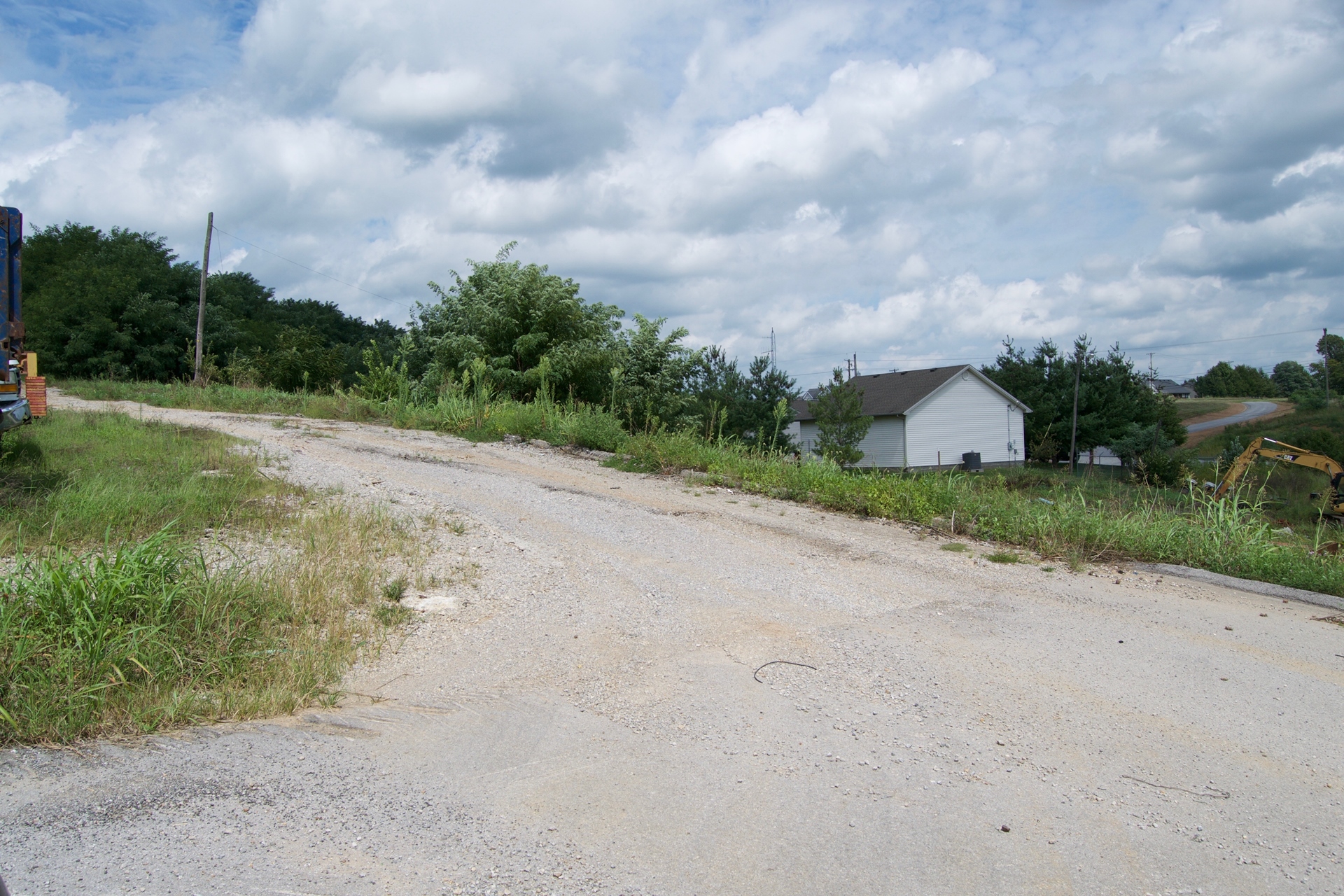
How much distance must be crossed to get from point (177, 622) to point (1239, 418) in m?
88.0

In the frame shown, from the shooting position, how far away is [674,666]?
4.68 metres

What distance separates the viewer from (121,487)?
7.11 m

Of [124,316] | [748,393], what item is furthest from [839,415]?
[124,316]

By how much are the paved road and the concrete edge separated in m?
69.3

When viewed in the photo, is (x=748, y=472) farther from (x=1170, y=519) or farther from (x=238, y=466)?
(x=238, y=466)

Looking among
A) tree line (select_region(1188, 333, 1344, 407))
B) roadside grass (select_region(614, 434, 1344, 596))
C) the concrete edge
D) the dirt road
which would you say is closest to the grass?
roadside grass (select_region(614, 434, 1344, 596))

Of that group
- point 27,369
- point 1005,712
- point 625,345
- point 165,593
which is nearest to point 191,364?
point 625,345

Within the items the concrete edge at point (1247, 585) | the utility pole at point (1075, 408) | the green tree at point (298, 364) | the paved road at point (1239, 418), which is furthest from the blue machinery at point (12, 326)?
the paved road at point (1239, 418)

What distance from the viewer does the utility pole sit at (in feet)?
139

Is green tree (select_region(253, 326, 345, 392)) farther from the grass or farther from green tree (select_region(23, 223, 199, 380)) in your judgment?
the grass

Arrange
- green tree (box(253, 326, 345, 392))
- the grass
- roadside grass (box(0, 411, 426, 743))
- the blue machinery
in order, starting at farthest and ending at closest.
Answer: green tree (box(253, 326, 345, 392)) → the grass → the blue machinery → roadside grass (box(0, 411, 426, 743))

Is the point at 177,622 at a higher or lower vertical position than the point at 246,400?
lower

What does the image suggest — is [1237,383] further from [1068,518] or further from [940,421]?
[1068,518]

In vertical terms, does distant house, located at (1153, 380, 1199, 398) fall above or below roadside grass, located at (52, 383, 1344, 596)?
above
